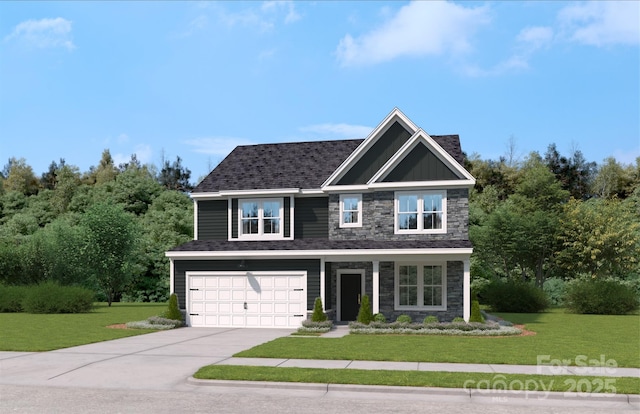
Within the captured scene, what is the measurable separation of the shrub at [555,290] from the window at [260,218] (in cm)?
2527

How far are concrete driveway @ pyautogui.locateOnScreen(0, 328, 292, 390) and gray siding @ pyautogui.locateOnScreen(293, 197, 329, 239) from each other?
7.89m

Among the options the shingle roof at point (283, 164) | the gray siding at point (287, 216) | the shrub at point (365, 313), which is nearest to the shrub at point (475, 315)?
the shrub at point (365, 313)

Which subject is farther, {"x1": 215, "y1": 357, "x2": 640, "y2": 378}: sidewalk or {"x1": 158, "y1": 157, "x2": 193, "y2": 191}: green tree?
{"x1": 158, "y1": 157, "x2": 193, "y2": 191}: green tree

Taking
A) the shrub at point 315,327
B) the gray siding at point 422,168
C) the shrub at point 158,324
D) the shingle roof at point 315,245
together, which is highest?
the gray siding at point 422,168

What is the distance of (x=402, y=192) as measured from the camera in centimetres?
2850

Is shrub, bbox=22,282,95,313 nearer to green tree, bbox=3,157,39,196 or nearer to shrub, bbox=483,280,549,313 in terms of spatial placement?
shrub, bbox=483,280,549,313

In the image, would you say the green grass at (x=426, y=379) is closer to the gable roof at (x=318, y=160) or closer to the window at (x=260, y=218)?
the gable roof at (x=318, y=160)

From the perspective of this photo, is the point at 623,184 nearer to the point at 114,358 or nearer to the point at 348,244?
the point at 348,244

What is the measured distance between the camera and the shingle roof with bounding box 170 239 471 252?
2666 cm

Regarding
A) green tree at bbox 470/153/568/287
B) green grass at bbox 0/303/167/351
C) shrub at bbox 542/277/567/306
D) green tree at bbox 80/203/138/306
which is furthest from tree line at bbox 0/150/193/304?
shrub at bbox 542/277/567/306

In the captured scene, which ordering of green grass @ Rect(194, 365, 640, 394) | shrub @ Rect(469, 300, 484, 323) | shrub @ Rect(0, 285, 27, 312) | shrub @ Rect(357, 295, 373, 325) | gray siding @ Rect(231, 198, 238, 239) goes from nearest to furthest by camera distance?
green grass @ Rect(194, 365, 640, 394), shrub @ Rect(469, 300, 484, 323), shrub @ Rect(357, 295, 373, 325), gray siding @ Rect(231, 198, 238, 239), shrub @ Rect(0, 285, 27, 312)

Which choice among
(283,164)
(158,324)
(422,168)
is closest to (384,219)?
(422,168)

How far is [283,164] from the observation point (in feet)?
109

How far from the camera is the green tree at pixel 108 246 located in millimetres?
47281
